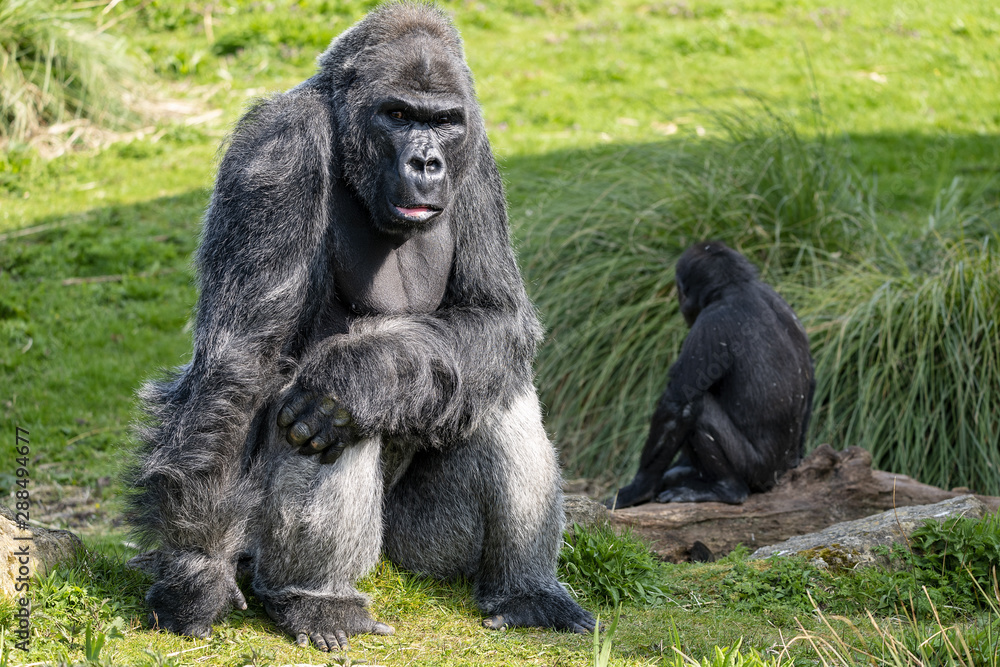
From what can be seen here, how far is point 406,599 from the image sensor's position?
4047 millimetres

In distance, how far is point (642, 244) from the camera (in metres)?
7.87

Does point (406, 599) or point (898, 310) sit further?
point (898, 310)

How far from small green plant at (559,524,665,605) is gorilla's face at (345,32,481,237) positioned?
1.79m

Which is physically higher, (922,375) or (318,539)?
(318,539)

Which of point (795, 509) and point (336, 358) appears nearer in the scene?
point (336, 358)

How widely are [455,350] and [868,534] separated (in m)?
2.32

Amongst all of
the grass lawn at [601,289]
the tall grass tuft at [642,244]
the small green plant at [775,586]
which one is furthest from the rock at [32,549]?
the tall grass tuft at [642,244]

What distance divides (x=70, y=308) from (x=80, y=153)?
314 cm

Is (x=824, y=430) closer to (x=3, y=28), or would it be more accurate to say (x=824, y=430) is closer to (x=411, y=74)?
(x=411, y=74)

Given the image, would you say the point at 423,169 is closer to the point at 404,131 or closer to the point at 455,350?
the point at 404,131

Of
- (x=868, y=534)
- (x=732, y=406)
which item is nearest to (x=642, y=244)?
(x=732, y=406)

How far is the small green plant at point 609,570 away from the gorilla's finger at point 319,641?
1.32 m

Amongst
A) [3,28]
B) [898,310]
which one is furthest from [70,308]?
[898,310]

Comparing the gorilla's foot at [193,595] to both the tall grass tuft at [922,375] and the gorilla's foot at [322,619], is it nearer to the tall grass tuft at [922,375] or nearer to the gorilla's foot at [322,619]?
the gorilla's foot at [322,619]
